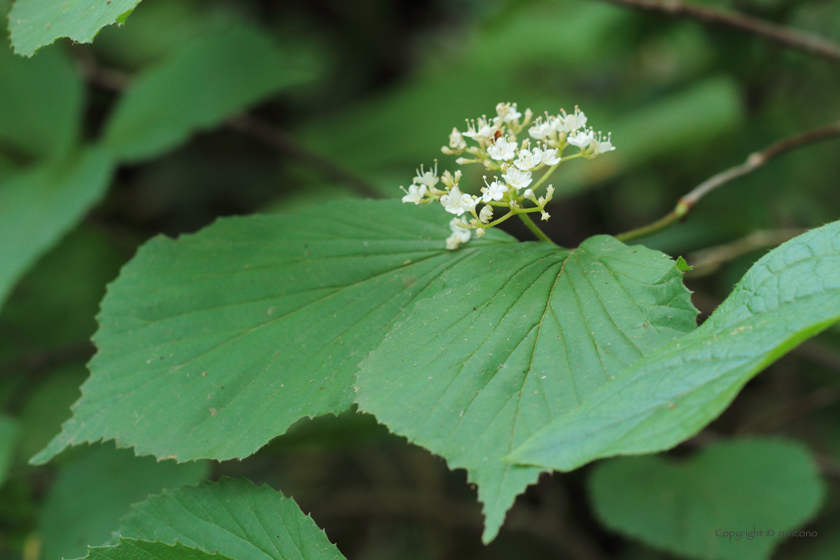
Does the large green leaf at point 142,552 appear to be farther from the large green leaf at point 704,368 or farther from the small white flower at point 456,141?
the small white flower at point 456,141

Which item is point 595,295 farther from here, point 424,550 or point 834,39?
point 834,39

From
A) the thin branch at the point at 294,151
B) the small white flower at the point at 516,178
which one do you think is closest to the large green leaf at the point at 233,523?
the small white flower at the point at 516,178

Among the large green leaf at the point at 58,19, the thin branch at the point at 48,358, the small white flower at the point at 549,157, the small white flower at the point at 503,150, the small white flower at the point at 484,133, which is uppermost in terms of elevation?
the large green leaf at the point at 58,19

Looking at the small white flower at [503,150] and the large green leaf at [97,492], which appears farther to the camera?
the large green leaf at [97,492]

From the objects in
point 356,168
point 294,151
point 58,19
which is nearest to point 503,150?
point 58,19

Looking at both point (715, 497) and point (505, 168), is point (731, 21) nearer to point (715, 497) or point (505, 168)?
point (505, 168)

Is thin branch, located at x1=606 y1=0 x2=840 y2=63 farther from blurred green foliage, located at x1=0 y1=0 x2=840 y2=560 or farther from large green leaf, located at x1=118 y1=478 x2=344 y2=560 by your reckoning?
large green leaf, located at x1=118 y1=478 x2=344 y2=560
